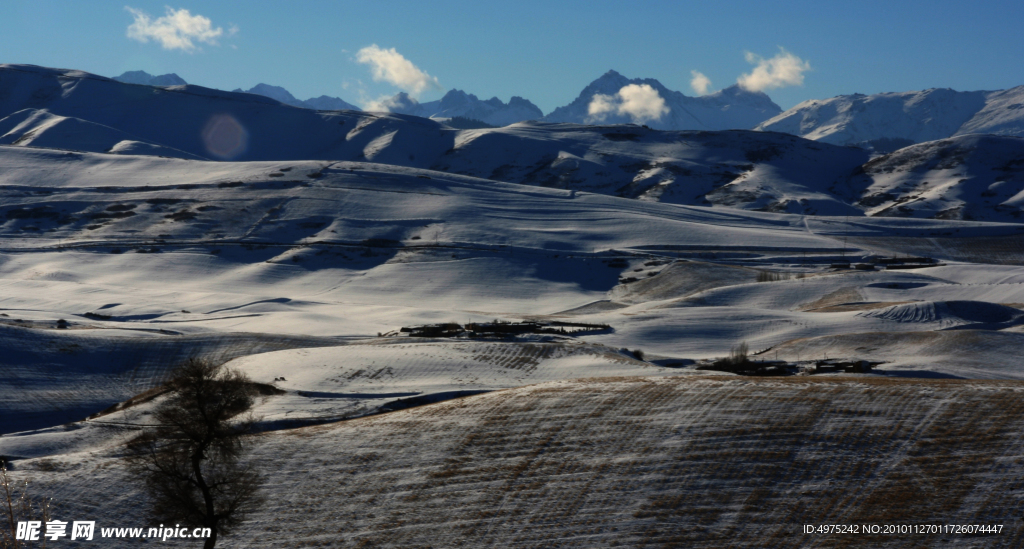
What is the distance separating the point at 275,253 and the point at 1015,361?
8630cm

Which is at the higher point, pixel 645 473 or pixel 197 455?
pixel 197 455

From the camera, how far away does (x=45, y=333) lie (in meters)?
50.2

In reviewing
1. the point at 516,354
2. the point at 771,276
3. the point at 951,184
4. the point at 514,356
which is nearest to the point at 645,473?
the point at 514,356

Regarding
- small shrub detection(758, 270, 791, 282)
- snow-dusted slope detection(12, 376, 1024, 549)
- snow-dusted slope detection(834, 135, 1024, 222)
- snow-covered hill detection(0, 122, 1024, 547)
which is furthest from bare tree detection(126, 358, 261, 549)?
snow-dusted slope detection(834, 135, 1024, 222)

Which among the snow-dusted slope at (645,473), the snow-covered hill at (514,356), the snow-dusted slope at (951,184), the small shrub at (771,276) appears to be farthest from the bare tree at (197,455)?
the snow-dusted slope at (951,184)

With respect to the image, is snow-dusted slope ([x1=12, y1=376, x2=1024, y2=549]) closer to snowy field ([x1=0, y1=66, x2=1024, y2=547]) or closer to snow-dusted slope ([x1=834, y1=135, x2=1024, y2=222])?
snowy field ([x1=0, y1=66, x2=1024, y2=547])

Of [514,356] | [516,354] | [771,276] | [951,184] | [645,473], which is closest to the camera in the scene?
[645,473]

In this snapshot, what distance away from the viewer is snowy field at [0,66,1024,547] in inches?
935

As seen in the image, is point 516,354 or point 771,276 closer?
point 516,354

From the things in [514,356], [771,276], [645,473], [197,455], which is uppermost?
[771,276]

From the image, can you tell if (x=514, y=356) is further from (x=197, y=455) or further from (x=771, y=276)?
(x=771, y=276)

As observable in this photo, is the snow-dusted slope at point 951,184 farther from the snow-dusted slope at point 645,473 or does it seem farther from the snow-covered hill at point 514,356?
the snow-dusted slope at point 645,473

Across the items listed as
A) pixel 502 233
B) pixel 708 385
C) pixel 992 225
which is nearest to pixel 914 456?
pixel 708 385

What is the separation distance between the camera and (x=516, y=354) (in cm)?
5012
